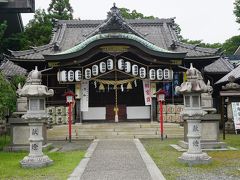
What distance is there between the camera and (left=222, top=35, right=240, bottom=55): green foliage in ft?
205

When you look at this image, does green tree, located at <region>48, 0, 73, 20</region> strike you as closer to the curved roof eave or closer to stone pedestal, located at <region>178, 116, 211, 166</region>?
the curved roof eave

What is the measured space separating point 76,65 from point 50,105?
3169 millimetres

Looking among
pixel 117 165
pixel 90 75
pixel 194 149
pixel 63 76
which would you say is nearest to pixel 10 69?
pixel 63 76

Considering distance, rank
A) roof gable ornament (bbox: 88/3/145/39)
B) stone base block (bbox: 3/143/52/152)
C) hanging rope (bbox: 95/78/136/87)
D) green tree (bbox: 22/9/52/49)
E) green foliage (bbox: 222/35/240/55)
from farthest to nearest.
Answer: green foliage (bbox: 222/35/240/55) < green tree (bbox: 22/9/52/49) < roof gable ornament (bbox: 88/3/145/39) < hanging rope (bbox: 95/78/136/87) < stone base block (bbox: 3/143/52/152)

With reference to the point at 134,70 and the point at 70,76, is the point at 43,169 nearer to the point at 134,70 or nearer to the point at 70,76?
the point at 70,76

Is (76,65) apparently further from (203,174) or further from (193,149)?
(203,174)

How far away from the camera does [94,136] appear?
70.3 ft

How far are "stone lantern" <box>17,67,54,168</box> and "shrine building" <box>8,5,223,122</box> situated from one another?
1094 cm

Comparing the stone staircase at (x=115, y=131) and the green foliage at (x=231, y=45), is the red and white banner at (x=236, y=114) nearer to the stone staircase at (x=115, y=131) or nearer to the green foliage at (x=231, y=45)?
the stone staircase at (x=115, y=131)

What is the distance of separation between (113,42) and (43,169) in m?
13.9

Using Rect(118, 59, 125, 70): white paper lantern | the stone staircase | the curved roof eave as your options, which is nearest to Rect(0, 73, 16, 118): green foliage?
the stone staircase

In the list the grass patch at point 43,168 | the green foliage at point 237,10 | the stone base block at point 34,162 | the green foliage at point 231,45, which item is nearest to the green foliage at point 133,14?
the green foliage at point 237,10

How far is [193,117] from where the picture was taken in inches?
496

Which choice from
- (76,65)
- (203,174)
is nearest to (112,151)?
(203,174)
